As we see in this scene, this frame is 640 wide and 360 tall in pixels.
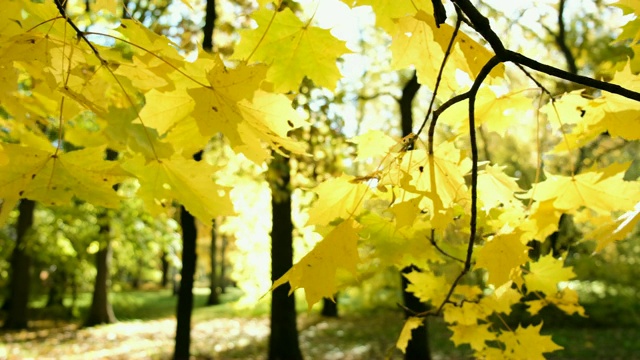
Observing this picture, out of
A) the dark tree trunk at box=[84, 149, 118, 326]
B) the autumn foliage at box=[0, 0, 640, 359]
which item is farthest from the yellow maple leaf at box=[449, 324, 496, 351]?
the dark tree trunk at box=[84, 149, 118, 326]

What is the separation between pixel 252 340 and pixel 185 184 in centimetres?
1055

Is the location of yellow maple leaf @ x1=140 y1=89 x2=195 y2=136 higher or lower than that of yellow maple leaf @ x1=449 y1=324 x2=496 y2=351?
higher

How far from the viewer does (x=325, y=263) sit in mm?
1094

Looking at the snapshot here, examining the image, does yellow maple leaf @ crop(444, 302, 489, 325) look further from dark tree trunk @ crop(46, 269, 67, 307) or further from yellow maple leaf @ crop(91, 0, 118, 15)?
dark tree trunk @ crop(46, 269, 67, 307)

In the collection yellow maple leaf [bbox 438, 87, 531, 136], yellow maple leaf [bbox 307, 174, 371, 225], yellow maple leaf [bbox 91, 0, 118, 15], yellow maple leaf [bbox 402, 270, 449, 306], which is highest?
yellow maple leaf [bbox 91, 0, 118, 15]

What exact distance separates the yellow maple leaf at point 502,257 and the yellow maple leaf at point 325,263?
0.40 metres

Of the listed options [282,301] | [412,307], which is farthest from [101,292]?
[412,307]

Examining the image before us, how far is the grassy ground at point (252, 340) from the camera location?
30.7 feet

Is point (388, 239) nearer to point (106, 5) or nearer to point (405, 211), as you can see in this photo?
point (405, 211)

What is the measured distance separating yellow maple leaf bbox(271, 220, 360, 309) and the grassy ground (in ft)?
21.7

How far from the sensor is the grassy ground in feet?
30.7

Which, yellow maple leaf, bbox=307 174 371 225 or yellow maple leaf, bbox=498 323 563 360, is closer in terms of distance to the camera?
yellow maple leaf, bbox=307 174 371 225

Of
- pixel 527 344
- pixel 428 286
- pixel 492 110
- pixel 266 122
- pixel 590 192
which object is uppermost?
pixel 492 110

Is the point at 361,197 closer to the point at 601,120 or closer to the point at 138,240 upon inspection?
the point at 601,120
